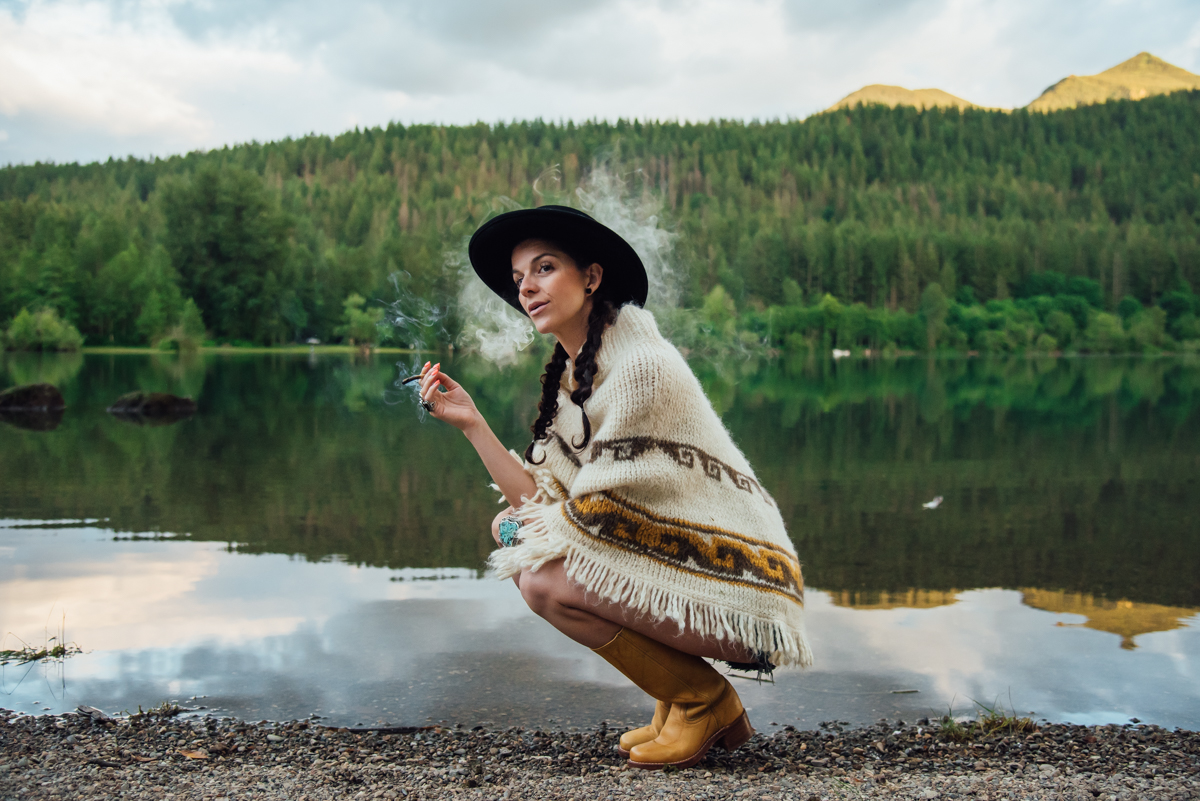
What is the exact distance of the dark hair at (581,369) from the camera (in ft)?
11.7

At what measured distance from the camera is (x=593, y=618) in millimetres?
3564

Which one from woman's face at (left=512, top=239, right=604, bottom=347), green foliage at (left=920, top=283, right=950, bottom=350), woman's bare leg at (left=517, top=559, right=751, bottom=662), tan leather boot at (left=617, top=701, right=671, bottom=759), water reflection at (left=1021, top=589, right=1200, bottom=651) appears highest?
green foliage at (left=920, top=283, right=950, bottom=350)

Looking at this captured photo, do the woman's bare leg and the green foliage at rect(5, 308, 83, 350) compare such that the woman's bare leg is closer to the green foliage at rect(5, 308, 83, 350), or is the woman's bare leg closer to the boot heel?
the boot heel

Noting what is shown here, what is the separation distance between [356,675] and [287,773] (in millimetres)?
1531

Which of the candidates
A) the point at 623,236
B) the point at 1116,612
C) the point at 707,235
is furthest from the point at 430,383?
the point at 707,235

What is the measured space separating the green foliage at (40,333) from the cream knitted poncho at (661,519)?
68715 mm

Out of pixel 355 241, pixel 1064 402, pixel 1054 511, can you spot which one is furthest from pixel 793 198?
pixel 1054 511

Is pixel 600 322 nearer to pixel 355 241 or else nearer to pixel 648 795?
pixel 648 795

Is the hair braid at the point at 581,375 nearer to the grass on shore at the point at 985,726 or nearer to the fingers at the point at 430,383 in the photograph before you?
the fingers at the point at 430,383

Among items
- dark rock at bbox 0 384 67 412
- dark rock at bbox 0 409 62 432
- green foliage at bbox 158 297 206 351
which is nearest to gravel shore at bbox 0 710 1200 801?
dark rock at bbox 0 409 62 432

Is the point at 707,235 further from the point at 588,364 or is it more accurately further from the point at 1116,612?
the point at 588,364

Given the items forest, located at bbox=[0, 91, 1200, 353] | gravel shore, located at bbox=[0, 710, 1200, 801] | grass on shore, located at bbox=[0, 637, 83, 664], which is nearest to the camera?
gravel shore, located at bbox=[0, 710, 1200, 801]

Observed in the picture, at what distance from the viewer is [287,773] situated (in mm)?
3566

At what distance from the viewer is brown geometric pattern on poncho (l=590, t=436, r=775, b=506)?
3373 millimetres
